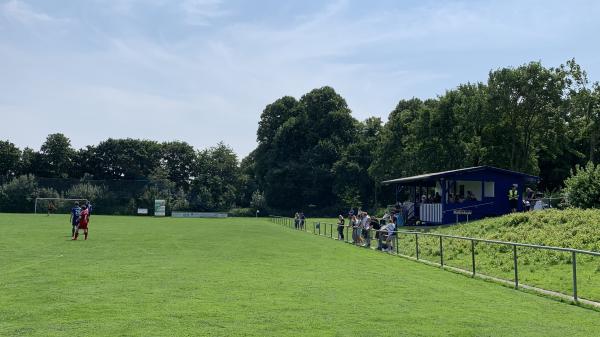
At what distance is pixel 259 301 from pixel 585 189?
2194 centimetres

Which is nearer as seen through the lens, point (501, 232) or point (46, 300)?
point (46, 300)

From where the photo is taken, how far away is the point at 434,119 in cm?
6078

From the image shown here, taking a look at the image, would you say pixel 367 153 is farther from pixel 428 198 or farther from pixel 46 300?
pixel 46 300

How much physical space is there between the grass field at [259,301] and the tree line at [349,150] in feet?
128

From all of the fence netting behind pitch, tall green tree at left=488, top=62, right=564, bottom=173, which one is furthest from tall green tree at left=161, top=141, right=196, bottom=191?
tall green tree at left=488, top=62, right=564, bottom=173

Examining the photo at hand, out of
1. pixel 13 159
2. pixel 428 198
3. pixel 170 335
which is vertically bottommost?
pixel 170 335

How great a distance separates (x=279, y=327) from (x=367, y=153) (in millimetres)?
84596

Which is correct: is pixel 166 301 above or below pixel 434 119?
below

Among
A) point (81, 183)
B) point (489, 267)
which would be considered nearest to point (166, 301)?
point (489, 267)

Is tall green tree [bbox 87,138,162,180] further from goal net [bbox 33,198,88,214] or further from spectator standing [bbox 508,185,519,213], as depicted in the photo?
spectator standing [bbox 508,185,519,213]

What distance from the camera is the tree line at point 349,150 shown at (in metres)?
51.5

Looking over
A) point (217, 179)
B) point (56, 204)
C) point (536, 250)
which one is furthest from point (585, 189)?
point (217, 179)

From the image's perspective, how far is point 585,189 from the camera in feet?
89.5

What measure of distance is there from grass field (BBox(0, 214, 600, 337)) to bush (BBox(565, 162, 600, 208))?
13.3 meters
